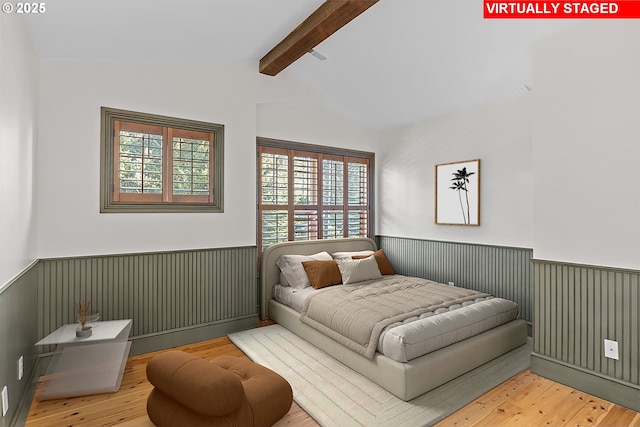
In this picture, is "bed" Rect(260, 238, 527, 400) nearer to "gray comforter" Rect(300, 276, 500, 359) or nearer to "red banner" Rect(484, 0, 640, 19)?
"gray comforter" Rect(300, 276, 500, 359)

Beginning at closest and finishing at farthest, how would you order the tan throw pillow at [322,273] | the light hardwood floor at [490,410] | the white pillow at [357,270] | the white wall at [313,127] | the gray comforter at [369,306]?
the light hardwood floor at [490,410], the gray comforter at [369,306], the tan throw pillow at [322,273], the white pillow at [357,270], the white wall at [313,127]

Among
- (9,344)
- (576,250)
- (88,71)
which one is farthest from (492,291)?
(88,71)

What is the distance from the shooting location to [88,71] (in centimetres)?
300

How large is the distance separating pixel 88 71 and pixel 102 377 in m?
2.61

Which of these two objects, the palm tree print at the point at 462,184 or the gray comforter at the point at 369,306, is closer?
the gray comforter at the point at 369,306

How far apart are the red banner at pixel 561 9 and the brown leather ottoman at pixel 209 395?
3.25m

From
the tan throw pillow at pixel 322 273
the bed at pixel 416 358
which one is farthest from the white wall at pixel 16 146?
the tan throw pillow at pixel 322 273

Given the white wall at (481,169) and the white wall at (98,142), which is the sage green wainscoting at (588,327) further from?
the white wall at (98,142)

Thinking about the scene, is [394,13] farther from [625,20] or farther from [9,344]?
[9,344]

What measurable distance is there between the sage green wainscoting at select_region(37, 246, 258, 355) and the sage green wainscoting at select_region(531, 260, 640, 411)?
9.50 feet

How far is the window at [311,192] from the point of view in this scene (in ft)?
14.3

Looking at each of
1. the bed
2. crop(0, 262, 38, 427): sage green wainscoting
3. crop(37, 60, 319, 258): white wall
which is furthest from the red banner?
crop(0, 262, 38, 427): sage green wainscoting

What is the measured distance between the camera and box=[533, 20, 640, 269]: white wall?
231 centimetres

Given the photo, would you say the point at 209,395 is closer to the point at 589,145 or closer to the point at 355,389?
the point at 355,389
